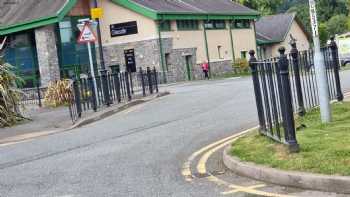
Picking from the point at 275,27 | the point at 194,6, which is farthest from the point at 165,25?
the point at 275,27

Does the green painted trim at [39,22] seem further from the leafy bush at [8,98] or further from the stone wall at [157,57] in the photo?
the leafy bush at [8,98]

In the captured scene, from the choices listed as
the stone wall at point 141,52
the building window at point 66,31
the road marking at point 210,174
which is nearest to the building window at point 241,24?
the stone wall at point 141,52

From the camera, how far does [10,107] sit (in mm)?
19938

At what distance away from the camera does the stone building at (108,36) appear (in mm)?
41219

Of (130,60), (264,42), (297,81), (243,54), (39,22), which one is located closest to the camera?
(297,81)

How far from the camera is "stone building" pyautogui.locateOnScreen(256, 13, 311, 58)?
63.9 meters

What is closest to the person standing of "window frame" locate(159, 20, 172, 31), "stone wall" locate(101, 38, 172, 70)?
"stone wall" locate(101, 38, 172, 70)

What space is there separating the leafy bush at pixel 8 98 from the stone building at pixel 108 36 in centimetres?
1937

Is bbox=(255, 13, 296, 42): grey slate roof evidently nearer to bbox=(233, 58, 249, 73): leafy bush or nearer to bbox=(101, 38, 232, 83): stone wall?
bbox=(233, 58, 249, 73): leafy bush

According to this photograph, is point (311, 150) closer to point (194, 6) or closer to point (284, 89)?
point (284, 89)

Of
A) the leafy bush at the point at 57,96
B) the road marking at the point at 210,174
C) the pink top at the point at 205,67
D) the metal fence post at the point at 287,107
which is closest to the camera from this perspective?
the road marking at the point at 210,174

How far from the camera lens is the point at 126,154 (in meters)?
11.3

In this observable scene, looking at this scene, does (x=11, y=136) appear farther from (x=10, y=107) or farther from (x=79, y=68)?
(x=79, y=68)

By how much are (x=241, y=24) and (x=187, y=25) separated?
32.6ft
